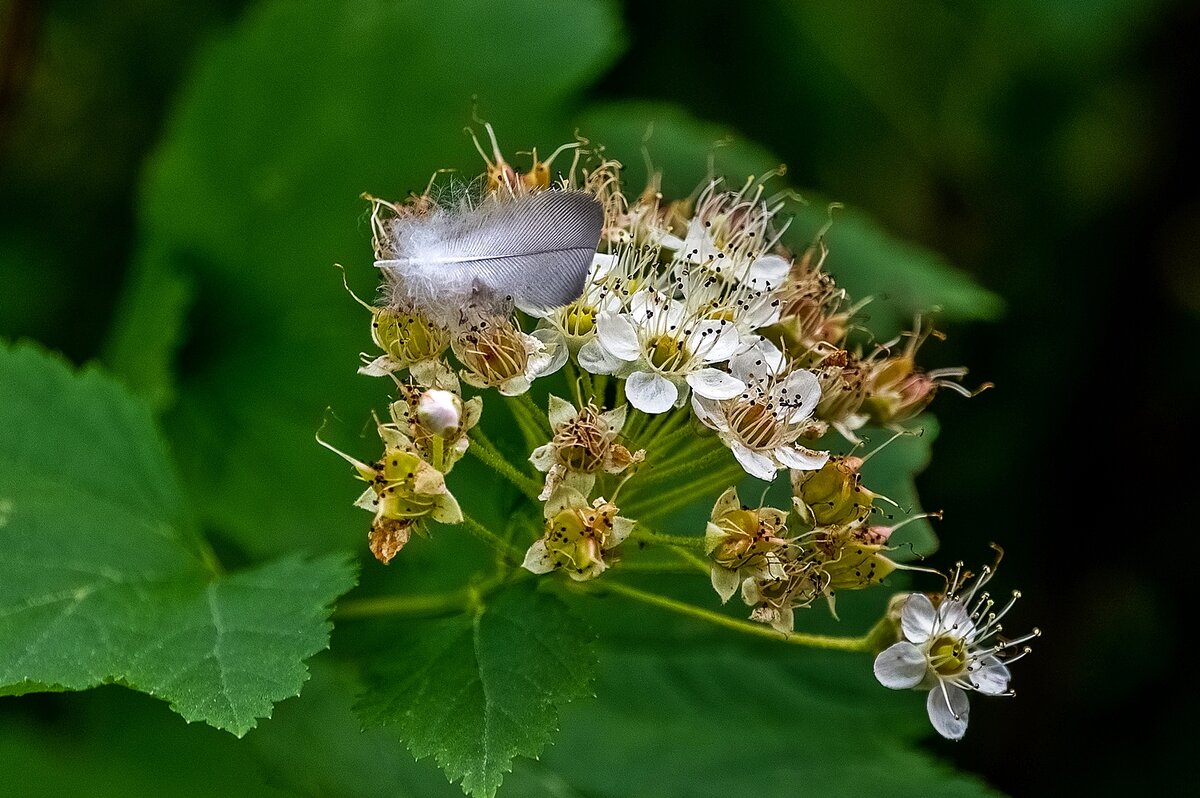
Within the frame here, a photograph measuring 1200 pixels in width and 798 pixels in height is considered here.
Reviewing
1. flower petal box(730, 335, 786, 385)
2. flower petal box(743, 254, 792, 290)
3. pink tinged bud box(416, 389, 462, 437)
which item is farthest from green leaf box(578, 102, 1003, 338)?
pink tinged bud box(416, 389, 462, 437)

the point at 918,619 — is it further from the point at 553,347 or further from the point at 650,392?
the point at 553,347

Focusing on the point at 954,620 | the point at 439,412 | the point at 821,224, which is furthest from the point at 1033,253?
the point at 439,412

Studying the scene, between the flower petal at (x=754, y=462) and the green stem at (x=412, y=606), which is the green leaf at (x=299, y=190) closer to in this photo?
the green stem at (x=412, y=606)

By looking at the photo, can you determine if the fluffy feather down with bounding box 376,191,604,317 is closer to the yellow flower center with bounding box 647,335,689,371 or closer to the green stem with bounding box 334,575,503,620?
the yellow flower center with bounding box 647,335,689,371

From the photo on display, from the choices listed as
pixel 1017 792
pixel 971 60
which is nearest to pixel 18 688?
pixel 1017 792

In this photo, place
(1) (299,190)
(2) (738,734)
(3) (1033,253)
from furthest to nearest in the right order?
(3) (1033,253) < (1) (299,190) < (2) (738,734)

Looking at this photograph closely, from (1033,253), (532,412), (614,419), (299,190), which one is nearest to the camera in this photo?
→ (614,419)

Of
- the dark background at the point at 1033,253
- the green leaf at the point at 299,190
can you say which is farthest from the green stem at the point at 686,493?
the dark background at the point at 1033,253
